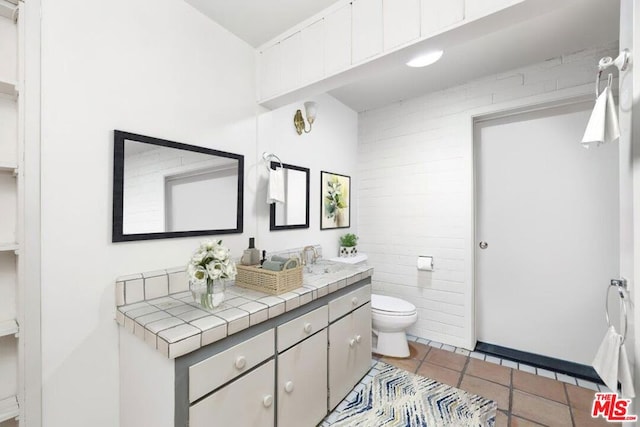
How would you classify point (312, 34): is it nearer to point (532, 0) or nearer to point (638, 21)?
point (532, 0)

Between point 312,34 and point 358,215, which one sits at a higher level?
point 312,34

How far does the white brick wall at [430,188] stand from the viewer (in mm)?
2475

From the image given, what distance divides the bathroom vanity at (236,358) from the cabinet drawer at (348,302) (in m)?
0.01

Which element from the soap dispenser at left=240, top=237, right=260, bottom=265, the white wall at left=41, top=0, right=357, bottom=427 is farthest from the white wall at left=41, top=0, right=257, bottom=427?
the soap dispenser at left=240, top=237, right=260, bottom=265

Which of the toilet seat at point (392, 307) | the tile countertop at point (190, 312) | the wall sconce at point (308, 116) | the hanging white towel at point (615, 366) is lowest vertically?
the toilet seat at point (392, 307)

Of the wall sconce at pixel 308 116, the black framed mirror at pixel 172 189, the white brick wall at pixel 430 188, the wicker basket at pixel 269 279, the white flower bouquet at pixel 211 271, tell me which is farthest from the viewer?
the white brick wall at pixel 430 188

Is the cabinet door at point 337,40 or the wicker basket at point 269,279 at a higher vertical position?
the cabinet door at point 337,40

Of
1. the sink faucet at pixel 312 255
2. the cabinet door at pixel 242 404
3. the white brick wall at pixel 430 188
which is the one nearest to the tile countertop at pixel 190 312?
the cabinet door at pixel 242 404

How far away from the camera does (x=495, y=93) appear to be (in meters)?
2.48

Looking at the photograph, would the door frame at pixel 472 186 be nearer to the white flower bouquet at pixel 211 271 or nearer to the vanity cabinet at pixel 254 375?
the vanity cabinet at pixel 254 375

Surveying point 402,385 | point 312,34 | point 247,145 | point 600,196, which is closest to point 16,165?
point 247,145

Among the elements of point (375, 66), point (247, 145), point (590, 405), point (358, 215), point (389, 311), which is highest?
point (375, 66)

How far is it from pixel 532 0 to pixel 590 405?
2.52m

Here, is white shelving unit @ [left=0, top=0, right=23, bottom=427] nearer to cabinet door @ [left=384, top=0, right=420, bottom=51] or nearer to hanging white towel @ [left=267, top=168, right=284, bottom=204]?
hanging white towel @ [left=267, top=168, right=284, bottom=204]
